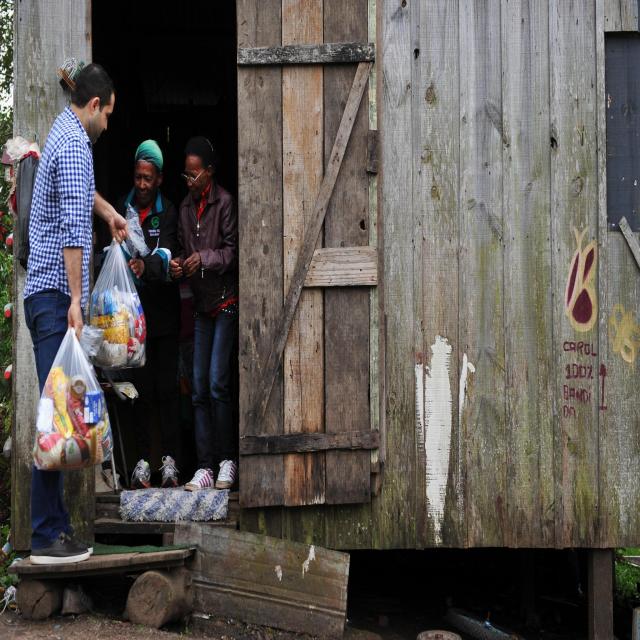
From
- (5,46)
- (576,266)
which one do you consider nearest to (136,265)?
(576,266)

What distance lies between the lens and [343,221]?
4680 millimetres

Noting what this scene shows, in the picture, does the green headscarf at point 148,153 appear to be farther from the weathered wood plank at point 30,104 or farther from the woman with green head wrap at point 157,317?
the weathered wood plank at point 30,104

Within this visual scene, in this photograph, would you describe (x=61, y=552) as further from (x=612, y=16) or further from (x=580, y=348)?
(x=612, y=16)

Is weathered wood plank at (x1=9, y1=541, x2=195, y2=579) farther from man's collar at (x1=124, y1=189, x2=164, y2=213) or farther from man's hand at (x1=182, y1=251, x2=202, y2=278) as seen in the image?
man's collar at (x1=124, y1=189, x2=164, y2=213)

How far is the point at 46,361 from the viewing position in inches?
161

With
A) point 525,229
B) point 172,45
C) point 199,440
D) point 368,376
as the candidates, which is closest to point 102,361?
point 199,440

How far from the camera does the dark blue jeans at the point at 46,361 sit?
4102mm

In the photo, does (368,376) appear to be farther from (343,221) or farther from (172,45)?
(172,45)

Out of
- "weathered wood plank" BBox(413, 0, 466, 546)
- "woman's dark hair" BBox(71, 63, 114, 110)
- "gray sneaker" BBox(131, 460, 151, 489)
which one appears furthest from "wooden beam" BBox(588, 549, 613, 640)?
"woman's dark hair" BBox(71, 63, 114, 110)

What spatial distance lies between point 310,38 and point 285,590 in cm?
286

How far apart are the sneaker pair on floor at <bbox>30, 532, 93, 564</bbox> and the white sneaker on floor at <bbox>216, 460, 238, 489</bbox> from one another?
0.96 m

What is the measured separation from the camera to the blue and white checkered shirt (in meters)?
4.01

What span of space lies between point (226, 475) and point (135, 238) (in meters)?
1.46

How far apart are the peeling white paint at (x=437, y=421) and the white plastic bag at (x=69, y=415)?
5.72 feet
